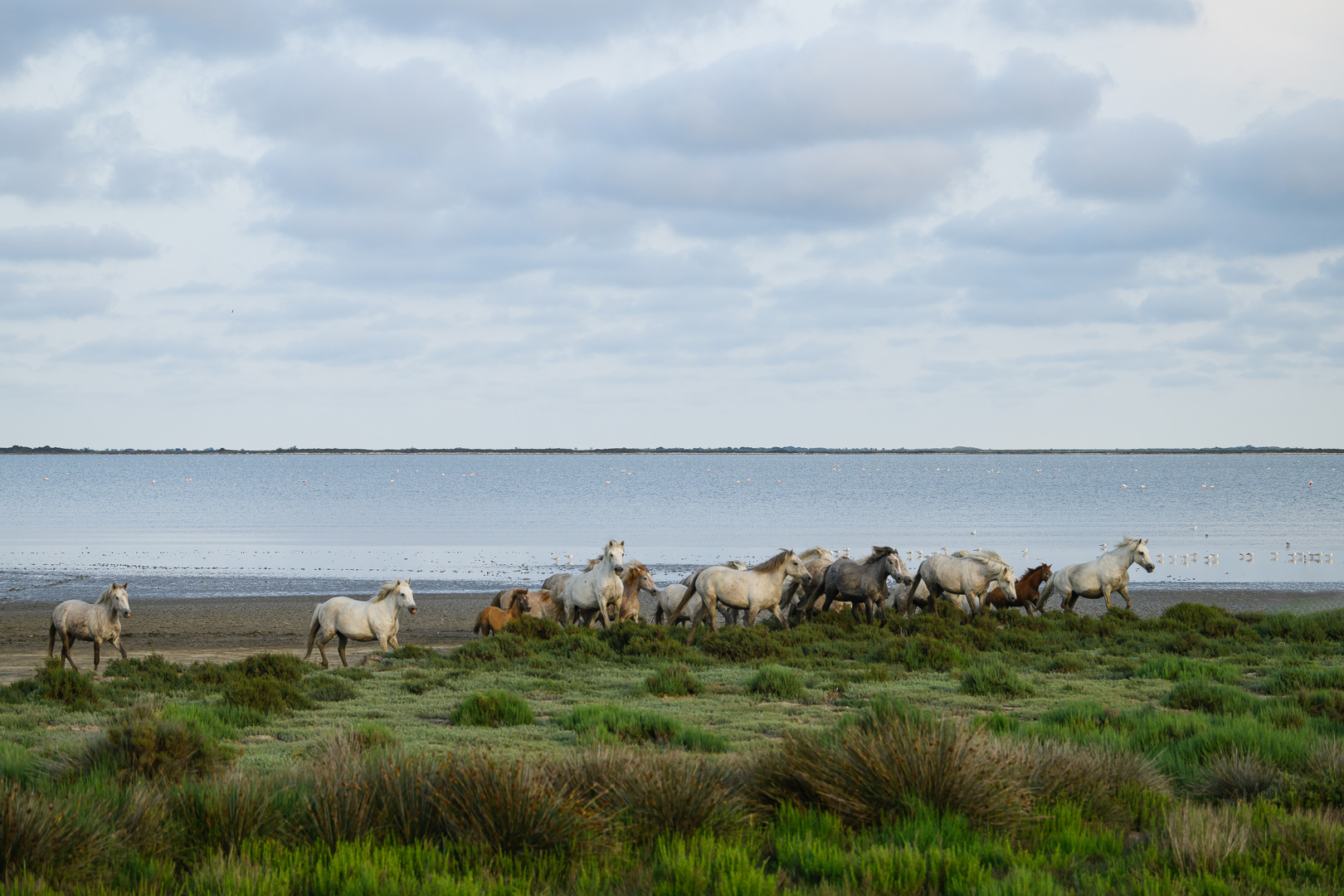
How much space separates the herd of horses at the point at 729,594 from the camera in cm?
1534

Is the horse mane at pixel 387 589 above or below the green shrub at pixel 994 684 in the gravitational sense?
above

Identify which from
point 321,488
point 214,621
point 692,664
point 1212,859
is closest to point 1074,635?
point 692,664

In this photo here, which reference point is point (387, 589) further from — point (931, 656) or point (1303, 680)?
point (1303, 680)

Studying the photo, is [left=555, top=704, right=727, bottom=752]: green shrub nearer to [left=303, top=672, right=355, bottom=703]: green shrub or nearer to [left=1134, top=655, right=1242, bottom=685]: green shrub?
[left=303, top=672, right=355, bottom=703]: green shrub

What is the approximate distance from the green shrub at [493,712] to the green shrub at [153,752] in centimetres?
291

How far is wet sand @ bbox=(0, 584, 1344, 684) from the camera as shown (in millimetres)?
18297

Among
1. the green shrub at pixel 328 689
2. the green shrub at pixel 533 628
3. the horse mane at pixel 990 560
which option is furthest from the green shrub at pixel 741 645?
the green shrub at pixel 328 689

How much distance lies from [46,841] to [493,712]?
214 inches

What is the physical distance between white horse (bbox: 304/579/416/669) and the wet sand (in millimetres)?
415

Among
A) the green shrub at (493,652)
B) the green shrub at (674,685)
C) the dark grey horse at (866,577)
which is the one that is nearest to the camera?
the green shrub at (674,685)

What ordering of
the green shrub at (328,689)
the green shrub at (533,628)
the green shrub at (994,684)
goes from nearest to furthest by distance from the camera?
the green shrub at (994,684) → the green shrub at (328,689) → the green shrub at (533,628)

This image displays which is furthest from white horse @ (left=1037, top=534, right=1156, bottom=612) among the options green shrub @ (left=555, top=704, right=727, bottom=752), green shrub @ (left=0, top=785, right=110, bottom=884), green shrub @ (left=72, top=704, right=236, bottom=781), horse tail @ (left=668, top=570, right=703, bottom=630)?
green shrub @ (left=0, top=785, right=110, bottom=884)

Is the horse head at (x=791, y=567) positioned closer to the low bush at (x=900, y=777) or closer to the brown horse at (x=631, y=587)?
the brown horse at (x=631, y=587)

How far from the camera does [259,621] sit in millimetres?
23406
